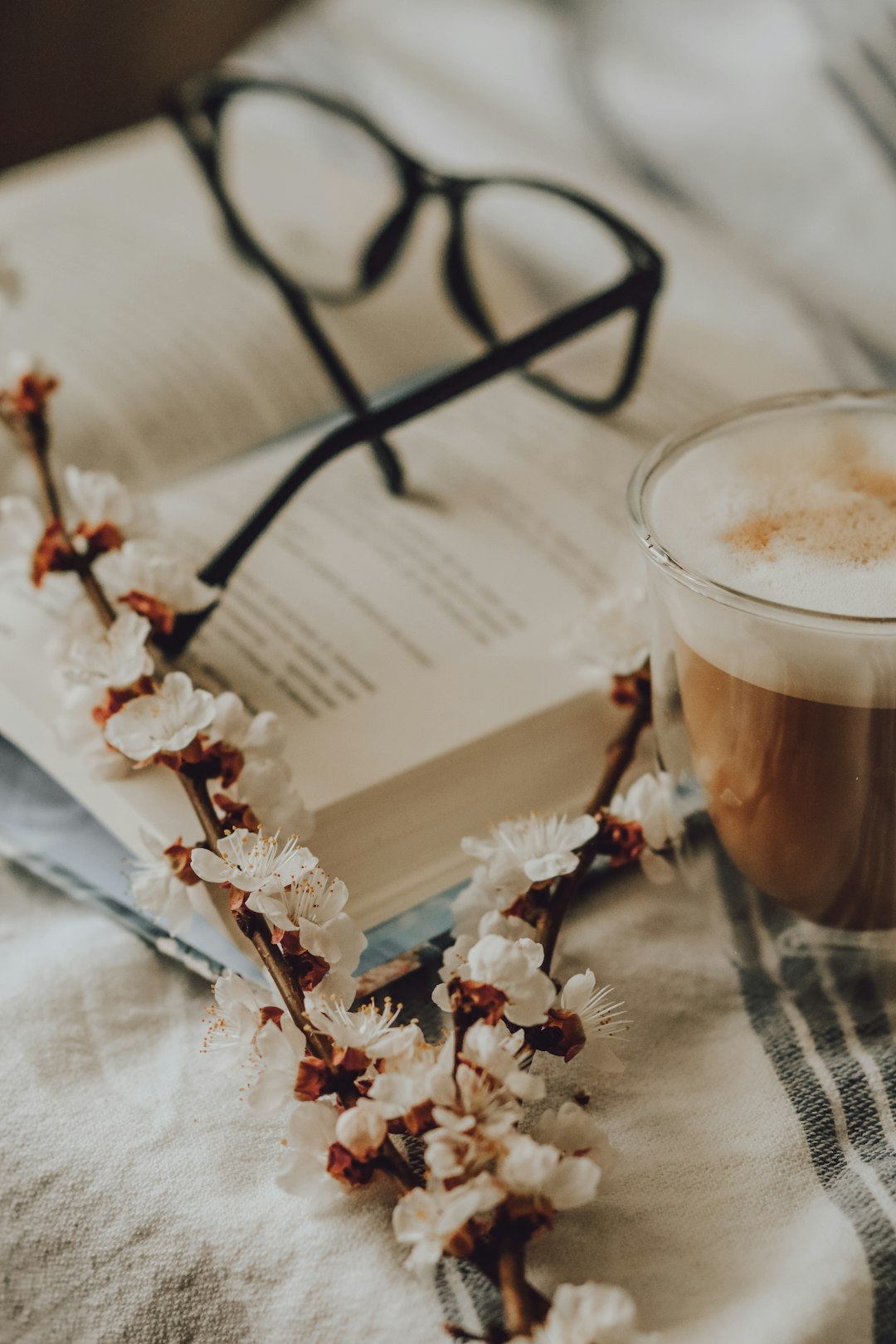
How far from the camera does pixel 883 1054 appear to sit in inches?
14.0

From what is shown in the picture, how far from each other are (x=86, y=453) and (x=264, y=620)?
0.73ft

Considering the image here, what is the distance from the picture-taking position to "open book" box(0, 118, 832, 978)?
0.41 m

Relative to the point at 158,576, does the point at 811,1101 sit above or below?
below

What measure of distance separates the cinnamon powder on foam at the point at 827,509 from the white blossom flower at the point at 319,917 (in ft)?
0.51

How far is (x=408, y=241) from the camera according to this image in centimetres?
73

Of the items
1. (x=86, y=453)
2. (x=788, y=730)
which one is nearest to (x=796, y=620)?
(x=788, y=730)

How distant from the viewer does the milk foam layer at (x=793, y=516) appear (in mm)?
316

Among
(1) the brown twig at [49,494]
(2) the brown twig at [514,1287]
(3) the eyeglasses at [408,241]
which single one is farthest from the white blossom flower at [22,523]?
(2) the brown twig at [514,1287]

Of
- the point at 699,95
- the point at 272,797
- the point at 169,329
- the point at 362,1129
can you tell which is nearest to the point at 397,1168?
the point at 362,1129

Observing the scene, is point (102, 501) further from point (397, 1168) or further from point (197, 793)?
point (397, 1168)

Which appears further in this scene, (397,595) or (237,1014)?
(397,595)

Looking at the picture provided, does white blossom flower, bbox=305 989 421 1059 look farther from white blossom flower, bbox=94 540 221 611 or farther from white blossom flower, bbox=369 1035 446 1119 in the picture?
white blossom flower, bbox=94 540 221 611

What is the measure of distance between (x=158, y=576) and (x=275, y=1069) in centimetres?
19

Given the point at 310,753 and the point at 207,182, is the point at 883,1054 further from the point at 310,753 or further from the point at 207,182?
the point at 207,182
